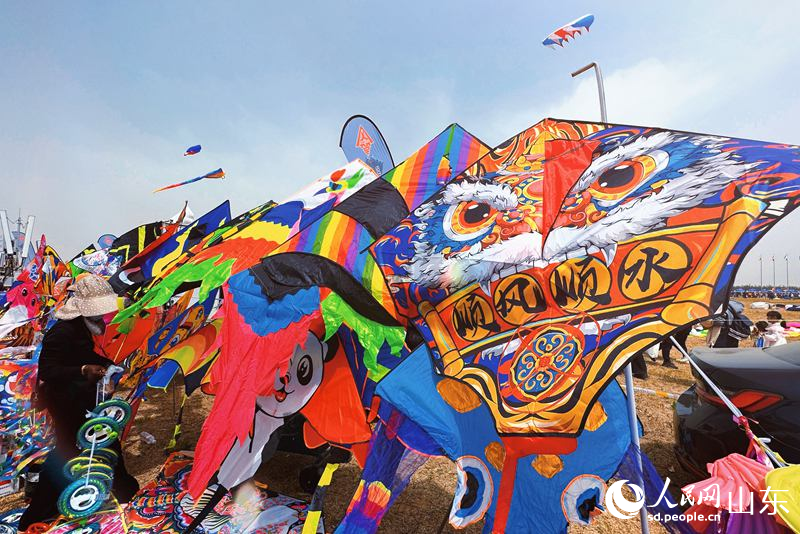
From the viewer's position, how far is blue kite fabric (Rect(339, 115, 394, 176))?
16.5 ft

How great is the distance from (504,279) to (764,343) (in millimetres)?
9231

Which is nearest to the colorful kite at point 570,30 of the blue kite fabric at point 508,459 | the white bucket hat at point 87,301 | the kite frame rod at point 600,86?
the kite frame rod at point 600,86

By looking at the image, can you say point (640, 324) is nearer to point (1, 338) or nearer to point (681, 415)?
point (681, 415)

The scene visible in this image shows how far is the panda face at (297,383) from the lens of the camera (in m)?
2.98

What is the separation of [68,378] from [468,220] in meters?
3.70

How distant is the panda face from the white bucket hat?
1942 mm

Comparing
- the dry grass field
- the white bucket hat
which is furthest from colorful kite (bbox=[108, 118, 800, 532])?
the white bucket hat

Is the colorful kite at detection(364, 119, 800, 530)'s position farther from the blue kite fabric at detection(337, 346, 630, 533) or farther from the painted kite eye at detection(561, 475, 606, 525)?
the painted kite eye at detection(561, 475, 606, 525)

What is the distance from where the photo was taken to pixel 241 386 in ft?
9.05

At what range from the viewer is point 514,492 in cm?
194

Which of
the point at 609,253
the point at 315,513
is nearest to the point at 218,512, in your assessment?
the point at 315,513

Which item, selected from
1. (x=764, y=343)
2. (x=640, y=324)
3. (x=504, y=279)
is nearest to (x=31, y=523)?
(x=504, y=279)

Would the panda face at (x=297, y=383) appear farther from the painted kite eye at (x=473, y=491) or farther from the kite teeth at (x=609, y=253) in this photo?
the kite teeth at (x=609, y=253)

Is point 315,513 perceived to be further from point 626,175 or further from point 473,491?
point 626,175
